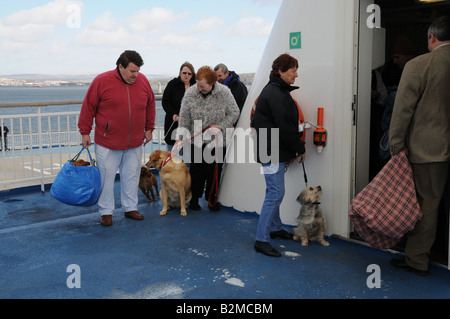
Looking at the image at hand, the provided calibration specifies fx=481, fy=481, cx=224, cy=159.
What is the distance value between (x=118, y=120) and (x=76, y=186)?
2.60 ft

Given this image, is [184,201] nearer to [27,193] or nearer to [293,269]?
[293,269]

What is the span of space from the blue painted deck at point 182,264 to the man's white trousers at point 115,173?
216 mm

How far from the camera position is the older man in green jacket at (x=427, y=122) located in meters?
3.53

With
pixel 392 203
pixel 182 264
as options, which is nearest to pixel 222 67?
pixel 182 264

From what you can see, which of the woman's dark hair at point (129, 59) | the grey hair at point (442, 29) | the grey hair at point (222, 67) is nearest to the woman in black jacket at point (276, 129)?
the grey hair at point (442, 29)

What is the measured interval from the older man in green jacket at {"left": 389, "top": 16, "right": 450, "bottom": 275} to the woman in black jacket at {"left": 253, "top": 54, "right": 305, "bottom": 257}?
0.83 metres

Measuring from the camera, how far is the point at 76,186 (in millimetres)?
4836

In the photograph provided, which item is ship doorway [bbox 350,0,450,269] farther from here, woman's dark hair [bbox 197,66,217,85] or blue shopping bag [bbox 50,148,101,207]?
blue shopping bag [bbox 50,148,101,207]

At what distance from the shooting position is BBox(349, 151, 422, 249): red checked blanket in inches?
144

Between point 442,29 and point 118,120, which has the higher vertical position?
point 442,29

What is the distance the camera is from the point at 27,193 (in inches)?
264

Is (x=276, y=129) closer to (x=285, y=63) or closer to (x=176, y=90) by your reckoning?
(x=285, y=63)
